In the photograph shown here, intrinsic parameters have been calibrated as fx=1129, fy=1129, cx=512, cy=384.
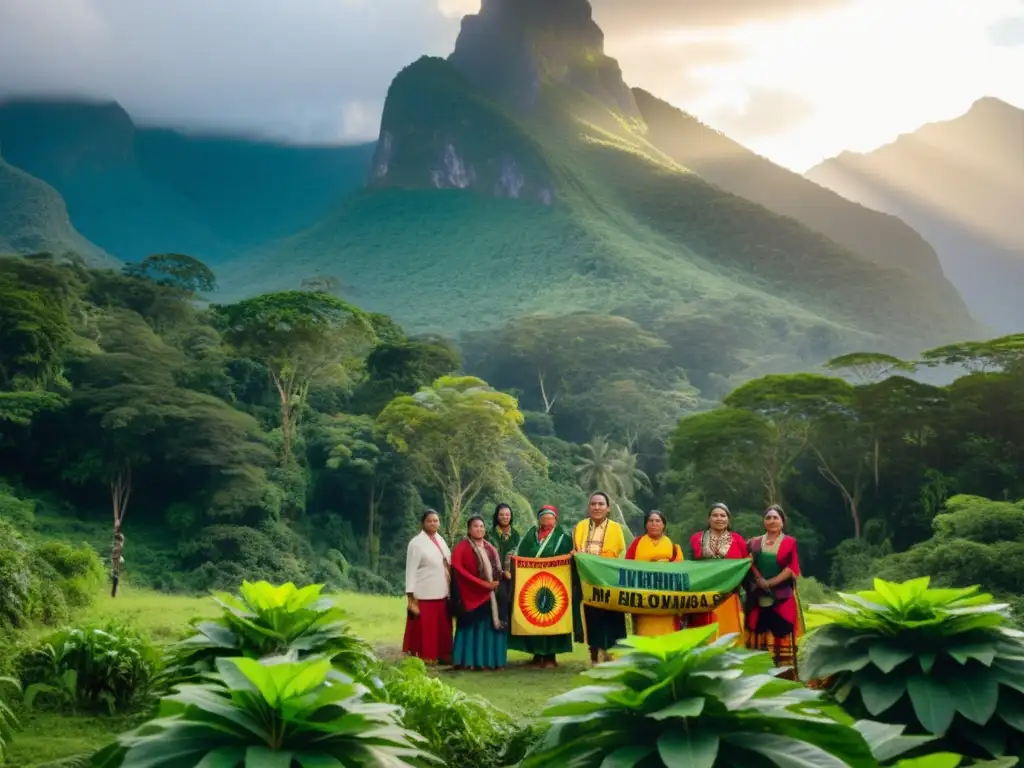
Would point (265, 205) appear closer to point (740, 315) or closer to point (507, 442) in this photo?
point (740, 315)

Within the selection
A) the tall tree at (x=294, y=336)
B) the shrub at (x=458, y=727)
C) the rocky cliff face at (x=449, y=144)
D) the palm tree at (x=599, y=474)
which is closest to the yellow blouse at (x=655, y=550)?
the shrub at (x=458, y=727)

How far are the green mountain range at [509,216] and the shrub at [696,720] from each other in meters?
45.3

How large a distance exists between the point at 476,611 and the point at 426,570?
1.40ft

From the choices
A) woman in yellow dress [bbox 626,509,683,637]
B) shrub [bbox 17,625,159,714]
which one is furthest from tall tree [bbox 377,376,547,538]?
shrub [bbox 17,625,159,714]

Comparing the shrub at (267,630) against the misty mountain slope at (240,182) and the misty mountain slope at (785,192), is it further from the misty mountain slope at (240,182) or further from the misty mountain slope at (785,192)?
the misty mountain slope at (785,192)

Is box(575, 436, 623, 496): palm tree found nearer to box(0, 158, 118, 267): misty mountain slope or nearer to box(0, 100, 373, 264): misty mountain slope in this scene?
box(0, 158, 118, 267): misty mountain slope

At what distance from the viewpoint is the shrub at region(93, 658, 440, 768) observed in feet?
6.72

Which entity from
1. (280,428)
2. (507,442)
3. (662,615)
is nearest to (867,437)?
(507,442)

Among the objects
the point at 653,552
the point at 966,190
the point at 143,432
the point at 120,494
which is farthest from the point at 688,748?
the point at 966,190

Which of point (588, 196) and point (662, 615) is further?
point (588, 196)

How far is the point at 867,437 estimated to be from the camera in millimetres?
23688

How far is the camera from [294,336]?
2656 cm

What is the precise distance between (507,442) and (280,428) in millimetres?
5335

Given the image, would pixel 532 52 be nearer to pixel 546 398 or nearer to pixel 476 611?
pixel 546 398
